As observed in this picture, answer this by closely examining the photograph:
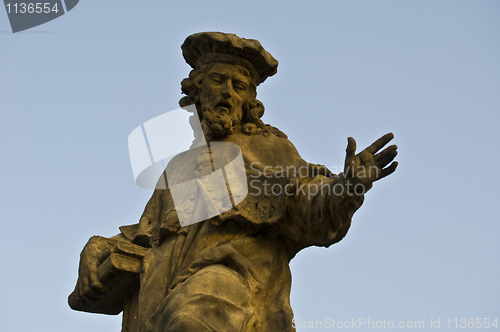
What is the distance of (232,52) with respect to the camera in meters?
7.00

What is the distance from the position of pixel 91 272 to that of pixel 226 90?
198 cm

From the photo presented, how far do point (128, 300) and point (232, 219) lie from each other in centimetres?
123

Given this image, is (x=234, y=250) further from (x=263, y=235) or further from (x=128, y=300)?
(x=128, y=300)

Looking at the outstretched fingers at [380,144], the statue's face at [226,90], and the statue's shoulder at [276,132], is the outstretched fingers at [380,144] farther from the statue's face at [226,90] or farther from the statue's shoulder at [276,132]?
the statue's face at [226,90]

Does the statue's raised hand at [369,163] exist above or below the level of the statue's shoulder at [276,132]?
below

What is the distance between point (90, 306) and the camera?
22.2 feet

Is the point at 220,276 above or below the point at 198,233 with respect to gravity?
below

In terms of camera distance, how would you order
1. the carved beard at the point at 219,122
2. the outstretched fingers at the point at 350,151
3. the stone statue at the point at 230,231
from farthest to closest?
1. the carved beard at the point at 219,122
2. the stone statue at the point at 230,231
3. the outstretched fingers at the point at 350,151

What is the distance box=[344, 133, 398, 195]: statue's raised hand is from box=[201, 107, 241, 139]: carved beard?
162 cm

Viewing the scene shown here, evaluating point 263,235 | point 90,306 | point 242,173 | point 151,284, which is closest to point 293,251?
point 263,235

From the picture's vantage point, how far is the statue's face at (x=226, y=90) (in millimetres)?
6902

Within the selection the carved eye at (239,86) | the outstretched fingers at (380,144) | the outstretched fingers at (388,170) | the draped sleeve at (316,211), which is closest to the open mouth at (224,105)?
the carved eye at (239,86)

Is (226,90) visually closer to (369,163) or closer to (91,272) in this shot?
(369,163)

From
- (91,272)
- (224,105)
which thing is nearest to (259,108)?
(224,105)
